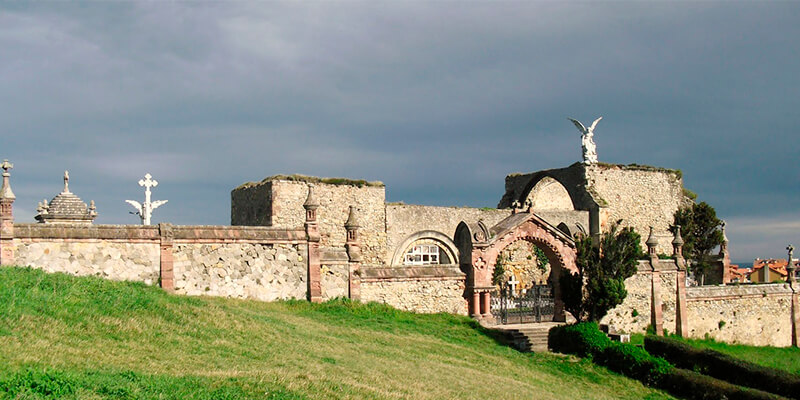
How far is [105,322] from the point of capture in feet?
42.5

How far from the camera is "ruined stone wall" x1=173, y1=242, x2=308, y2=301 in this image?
802 inches

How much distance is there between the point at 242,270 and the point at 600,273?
1118 cm

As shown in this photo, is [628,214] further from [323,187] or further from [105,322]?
[105,322]

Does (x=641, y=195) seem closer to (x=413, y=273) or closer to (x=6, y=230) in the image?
(x=413, y=273)

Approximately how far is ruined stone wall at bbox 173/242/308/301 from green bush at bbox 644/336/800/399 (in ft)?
36.0

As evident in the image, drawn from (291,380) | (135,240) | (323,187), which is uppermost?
(323,187)

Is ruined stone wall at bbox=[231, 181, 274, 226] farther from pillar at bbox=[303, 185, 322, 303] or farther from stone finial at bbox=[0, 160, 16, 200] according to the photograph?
stone finial at bbox=[0, 160, 16, 200]

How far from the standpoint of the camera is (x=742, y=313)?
99.5 feet

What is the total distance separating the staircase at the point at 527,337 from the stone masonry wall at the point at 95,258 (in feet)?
33.9

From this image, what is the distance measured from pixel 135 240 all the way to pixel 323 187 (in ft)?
38.7

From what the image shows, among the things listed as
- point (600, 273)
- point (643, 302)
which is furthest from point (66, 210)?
point (643, 302)

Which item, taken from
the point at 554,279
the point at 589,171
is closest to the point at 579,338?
the point at 554,279

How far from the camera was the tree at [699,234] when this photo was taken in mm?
38469

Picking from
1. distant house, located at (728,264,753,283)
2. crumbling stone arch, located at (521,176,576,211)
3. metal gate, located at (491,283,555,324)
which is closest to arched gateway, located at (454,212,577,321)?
metal gate, located at (491,283,555,324)
